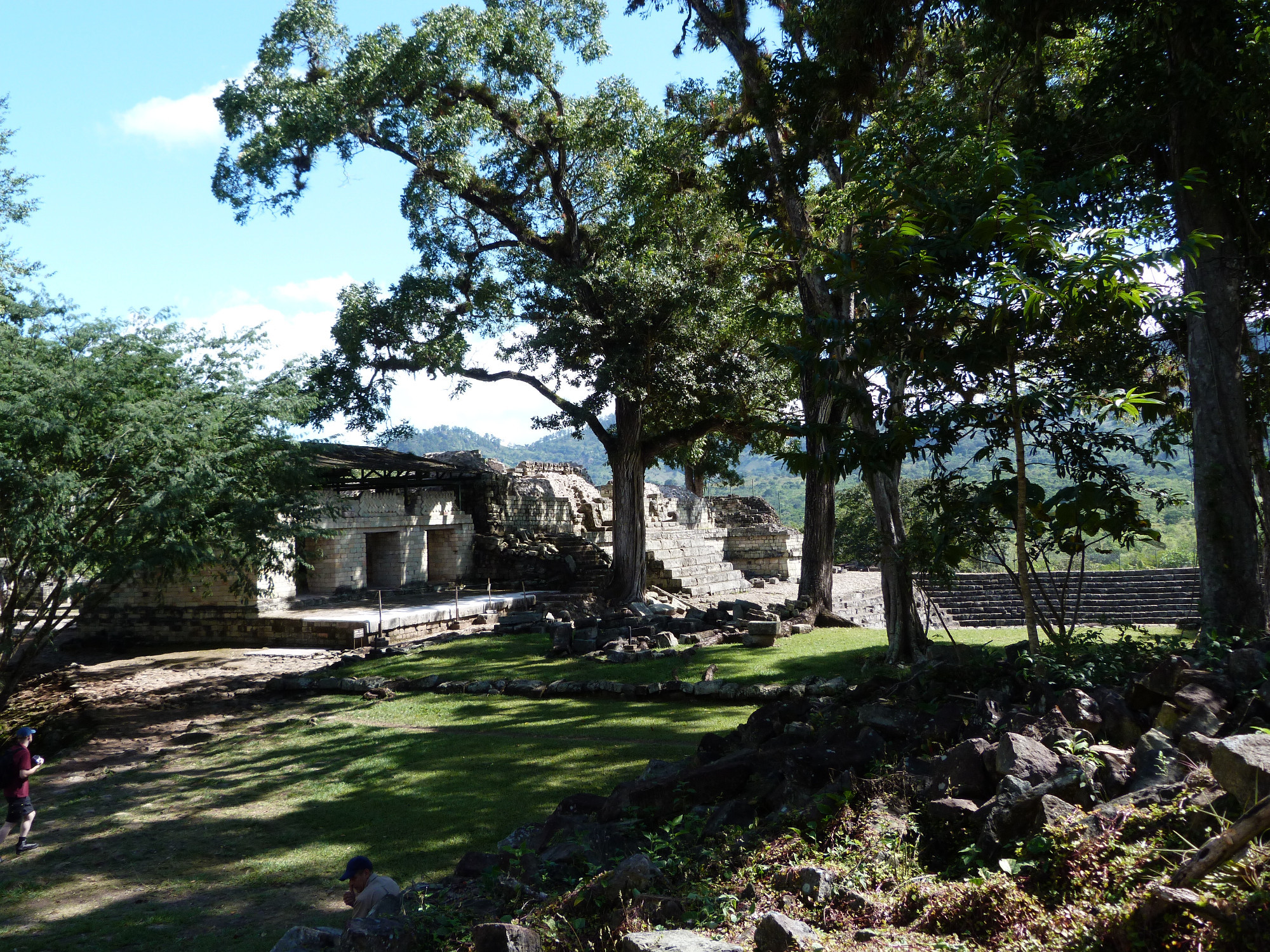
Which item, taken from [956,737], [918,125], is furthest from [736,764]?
[918,125]

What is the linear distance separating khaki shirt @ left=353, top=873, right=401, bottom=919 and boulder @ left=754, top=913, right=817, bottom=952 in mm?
2012

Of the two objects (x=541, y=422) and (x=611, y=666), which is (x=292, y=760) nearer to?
(x=611, y=666)

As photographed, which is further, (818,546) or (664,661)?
(818,546)

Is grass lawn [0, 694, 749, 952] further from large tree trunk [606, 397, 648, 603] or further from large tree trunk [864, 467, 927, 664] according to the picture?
large tree trunk [606, 397, 648, 603]

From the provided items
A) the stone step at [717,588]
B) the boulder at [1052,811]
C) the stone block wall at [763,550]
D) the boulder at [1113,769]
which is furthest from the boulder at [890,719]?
the stone block wall at [763,550]

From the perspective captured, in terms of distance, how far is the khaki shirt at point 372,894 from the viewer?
4.51 meters

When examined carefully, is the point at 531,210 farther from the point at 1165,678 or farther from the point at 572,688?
the point at 1165,678

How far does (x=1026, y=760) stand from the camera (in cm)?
441

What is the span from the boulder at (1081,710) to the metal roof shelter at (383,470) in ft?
48.6

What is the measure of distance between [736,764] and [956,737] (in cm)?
144

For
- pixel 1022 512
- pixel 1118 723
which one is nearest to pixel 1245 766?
pixel 1118 723

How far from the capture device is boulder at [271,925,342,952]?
418 centimetres

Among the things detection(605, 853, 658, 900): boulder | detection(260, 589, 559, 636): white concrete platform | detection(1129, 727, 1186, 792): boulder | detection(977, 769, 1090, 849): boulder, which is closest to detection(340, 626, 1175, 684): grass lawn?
Answer: detection(260, 589, 559, 636): white concrete platform

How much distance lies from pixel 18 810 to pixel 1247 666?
919 centimetres
